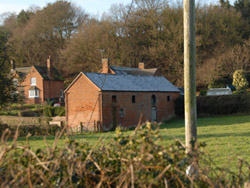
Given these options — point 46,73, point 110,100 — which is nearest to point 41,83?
point 46,73

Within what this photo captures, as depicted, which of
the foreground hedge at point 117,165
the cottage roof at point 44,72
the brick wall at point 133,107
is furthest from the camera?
the cottage roof at point 44,72

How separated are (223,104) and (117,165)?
3867 centimetres

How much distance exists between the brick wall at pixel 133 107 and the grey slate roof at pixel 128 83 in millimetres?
630

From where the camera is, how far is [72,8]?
238 ft

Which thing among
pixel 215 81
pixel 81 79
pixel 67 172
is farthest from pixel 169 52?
pixel 67 172

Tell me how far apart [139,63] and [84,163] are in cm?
5136

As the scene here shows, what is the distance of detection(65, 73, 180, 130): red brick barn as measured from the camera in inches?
1414

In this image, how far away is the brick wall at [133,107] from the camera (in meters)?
36.2

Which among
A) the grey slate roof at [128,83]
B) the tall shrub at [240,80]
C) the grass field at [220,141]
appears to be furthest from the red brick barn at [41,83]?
the grass field at [220,141]

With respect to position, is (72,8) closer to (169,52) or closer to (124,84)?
(169,52)

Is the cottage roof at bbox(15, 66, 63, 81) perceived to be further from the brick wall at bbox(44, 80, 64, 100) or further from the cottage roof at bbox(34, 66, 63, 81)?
the brick wall at bbox(44, 80, 64, 100)

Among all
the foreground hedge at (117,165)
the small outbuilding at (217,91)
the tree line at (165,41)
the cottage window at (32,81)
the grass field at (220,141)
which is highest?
the tree line at (165,41)

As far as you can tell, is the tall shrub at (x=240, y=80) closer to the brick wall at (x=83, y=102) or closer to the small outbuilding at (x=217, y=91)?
the small outbuilding at (x=217, y=91)

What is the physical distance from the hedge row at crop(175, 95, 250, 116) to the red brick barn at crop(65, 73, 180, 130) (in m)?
5.44
